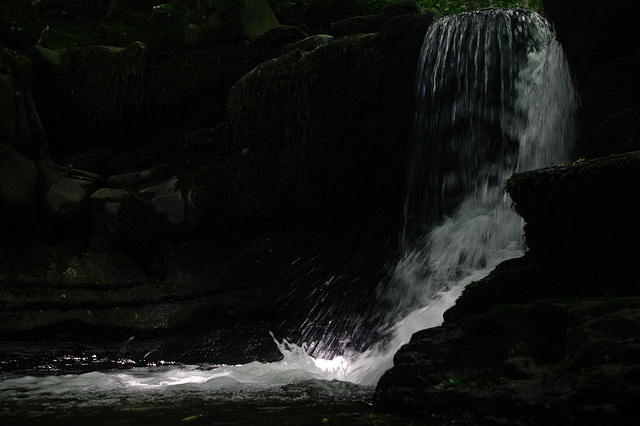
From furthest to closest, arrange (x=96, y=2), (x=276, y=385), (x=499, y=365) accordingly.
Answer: (x=96, y=2) → (x=276, y=385) → (x=499, y=365)

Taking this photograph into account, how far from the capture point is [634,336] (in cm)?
279

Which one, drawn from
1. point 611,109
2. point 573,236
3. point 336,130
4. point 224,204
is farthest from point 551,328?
point 224,204

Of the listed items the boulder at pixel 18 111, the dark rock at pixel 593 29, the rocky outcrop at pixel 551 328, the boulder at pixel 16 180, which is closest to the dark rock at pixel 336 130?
the dark rock at pixel 593 29

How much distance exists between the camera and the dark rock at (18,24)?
9.07m

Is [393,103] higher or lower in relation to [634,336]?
higher

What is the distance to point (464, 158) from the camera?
23.3 ft

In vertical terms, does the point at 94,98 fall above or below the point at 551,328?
above

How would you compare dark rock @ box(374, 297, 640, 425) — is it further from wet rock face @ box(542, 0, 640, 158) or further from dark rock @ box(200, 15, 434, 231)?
dark rock @ box(200, 15, 434, 231)

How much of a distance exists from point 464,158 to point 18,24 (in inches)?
317

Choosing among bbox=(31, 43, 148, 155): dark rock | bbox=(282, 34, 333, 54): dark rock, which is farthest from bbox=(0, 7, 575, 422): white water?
bbox=(31, 43, 148, 155): dark rock

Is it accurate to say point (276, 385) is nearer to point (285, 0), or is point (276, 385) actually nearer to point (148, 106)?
point (148, 106)

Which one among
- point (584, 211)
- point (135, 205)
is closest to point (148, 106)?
point (135, 205)

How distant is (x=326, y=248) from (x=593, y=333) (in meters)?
5.00

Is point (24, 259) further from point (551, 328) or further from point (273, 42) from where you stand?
point (551, 328)
